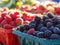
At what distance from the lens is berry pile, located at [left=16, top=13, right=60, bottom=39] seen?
2.40 meters

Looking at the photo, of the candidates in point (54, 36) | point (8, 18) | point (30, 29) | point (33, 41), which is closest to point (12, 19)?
point (8, 18)

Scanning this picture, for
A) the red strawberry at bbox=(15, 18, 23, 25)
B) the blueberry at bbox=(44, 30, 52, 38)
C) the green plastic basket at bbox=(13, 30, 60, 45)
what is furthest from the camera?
the red strawberry at bbox=(15, 18, 23, 25)

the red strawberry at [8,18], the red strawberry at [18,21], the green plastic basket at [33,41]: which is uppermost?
the red strawberry at [8,18]

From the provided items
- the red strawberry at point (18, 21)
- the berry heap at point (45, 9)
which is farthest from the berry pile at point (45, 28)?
the berry heap at point (45, 9)

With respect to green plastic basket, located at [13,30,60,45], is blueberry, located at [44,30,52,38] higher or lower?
higher

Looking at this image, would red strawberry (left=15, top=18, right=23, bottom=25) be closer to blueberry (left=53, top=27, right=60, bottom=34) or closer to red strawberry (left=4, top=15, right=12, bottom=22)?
red strawberry (left=4, top=15, right=12, bottom=22)

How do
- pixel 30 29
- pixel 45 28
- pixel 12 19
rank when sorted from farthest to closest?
pixel 12 19 → pixel 30 29 → pixel 45 28

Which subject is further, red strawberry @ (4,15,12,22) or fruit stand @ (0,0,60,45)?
red strawberry @ (4,15,12,22)

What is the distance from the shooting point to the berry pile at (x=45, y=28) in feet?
7.87

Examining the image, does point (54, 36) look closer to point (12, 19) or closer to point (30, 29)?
point (30, 29)

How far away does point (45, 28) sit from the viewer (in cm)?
253

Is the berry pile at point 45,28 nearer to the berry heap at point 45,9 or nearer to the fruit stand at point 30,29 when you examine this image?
the fruit stand at point 30,29

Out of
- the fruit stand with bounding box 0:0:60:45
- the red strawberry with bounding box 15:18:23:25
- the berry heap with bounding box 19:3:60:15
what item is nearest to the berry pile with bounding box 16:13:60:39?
the fruit stand with bounding box 0:0:60:45

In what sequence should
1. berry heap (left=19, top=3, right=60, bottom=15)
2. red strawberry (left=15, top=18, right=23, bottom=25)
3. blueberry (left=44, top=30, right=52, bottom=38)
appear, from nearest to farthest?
1. blueberry (left=44, top=30, right=52, bottom=38)
2. red strawberry (left=15, top=18, right=23, bottom=25)
3. berry heap (left=19, top=3, right=60, bottom=15)
